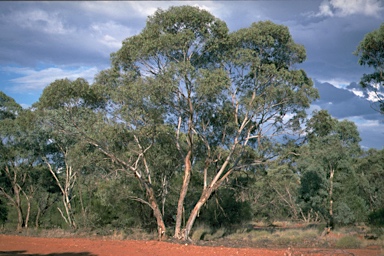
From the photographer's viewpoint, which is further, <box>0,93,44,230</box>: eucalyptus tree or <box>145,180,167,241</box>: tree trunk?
<box>0,93,44,230</box>: eucalyptus tree

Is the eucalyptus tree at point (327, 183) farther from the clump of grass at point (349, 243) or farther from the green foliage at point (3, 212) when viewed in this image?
the green foliage at point (3, 212)

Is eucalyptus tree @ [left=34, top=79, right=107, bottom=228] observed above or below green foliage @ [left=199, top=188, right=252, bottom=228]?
above

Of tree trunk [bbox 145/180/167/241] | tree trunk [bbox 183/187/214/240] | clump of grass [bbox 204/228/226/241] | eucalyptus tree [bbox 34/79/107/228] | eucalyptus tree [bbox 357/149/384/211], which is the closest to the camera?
tree trunk [bbox 183/187/214/240]

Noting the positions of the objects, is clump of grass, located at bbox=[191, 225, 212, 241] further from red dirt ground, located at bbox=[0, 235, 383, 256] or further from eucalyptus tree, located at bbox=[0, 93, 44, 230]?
eucalyptus tree, located at bbox=[0, 93, 44, 230]

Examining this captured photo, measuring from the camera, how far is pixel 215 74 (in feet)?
63.4

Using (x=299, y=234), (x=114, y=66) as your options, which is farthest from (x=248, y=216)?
(x=114, y=66)

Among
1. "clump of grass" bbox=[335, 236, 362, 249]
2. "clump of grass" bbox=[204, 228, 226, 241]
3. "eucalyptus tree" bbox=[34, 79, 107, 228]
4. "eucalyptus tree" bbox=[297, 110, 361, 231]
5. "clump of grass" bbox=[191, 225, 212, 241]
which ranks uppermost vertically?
"eucalyptus tree" bbox=[34, 79, 107, 228]

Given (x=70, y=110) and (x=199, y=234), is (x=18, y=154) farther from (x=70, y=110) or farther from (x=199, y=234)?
(x=199, y=234)

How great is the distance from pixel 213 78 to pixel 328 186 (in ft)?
52.0

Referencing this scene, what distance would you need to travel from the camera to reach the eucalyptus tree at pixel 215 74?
20.1 m

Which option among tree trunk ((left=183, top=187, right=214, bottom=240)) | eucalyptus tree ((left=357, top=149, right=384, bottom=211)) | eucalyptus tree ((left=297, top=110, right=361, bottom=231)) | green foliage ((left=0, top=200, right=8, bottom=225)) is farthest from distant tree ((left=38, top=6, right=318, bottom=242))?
eucalyptus tree ((left=357, top=149, right=384, bottom=211))

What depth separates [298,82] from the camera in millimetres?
20938

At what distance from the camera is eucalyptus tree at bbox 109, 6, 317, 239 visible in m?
20.1

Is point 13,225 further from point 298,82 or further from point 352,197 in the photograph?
point 352,197
